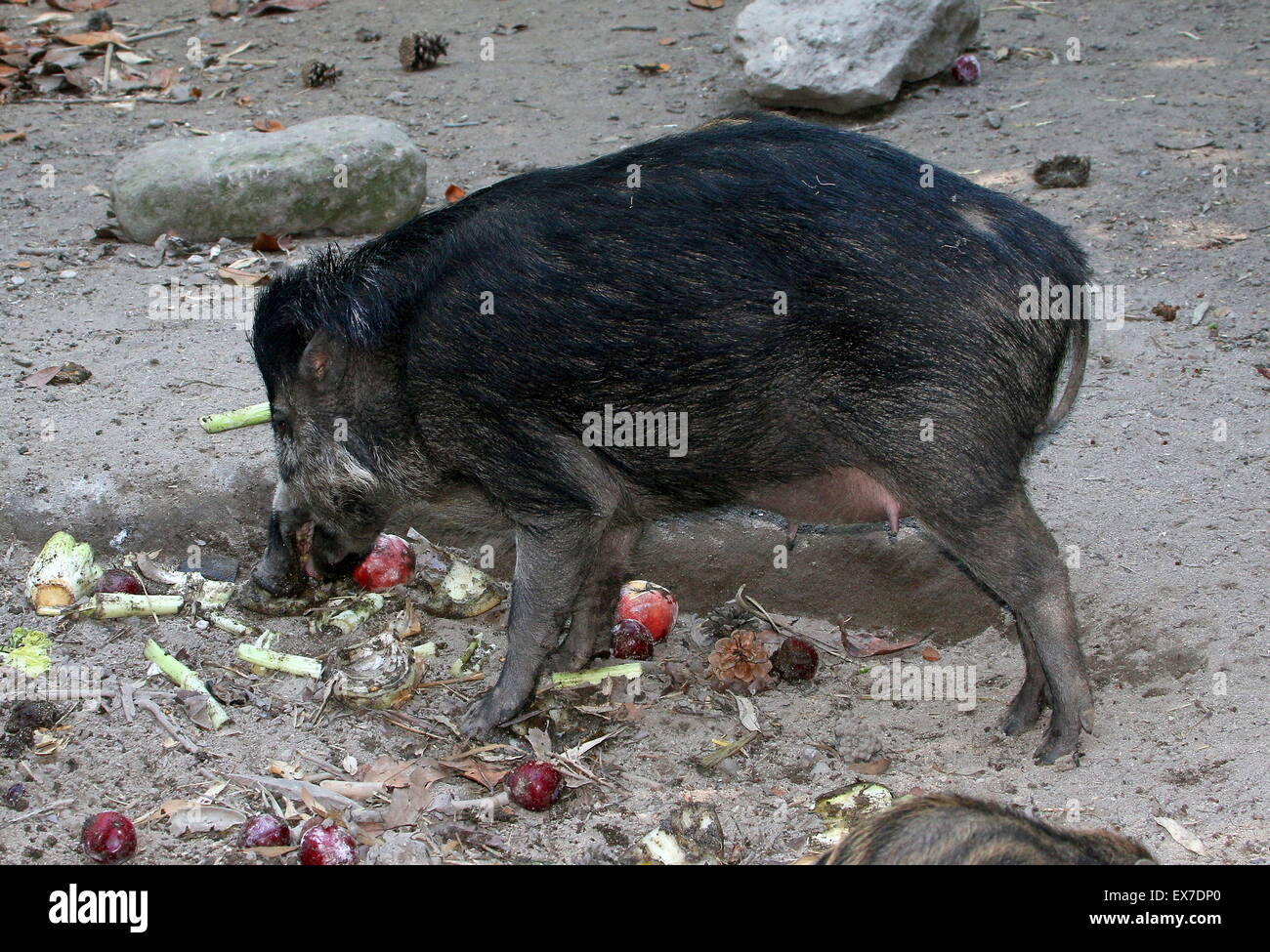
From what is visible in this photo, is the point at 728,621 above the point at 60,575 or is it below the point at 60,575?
below

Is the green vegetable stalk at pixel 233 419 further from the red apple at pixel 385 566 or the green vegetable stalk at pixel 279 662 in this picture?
the green vegetable stalk at pixel 279 662

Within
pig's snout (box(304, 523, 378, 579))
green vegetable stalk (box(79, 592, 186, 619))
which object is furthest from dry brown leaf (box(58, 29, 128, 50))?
pig's snout (box(304, 523, 378, 579))

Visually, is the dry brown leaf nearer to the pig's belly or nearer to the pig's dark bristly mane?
the pig's dark bristly mane

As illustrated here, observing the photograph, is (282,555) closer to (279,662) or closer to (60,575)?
(279,662)

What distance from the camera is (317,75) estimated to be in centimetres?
977

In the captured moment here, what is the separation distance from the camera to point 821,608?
5617mm

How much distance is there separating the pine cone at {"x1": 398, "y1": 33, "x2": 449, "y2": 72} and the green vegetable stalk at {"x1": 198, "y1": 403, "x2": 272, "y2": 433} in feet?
17.1

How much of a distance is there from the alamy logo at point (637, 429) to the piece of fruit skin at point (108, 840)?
5.89 feet

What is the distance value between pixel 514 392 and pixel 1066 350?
5.89 feet

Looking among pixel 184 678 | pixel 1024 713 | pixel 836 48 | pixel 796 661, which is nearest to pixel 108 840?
pixel 184 678

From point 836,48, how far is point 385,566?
516cm

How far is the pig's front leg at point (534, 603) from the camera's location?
455 cm

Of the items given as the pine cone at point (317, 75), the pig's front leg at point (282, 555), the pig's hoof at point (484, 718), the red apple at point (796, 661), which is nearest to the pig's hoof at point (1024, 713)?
the red apple at point (796, 661)

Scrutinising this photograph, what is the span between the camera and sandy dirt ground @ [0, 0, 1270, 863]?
4.14 meters
